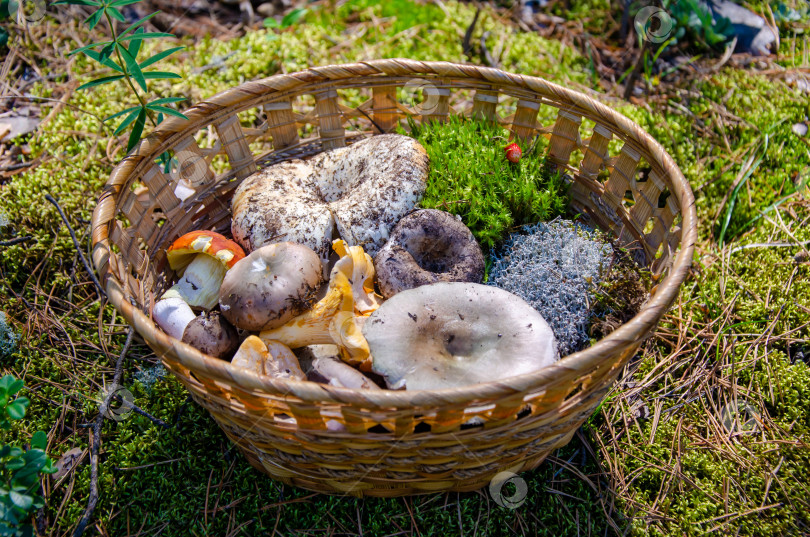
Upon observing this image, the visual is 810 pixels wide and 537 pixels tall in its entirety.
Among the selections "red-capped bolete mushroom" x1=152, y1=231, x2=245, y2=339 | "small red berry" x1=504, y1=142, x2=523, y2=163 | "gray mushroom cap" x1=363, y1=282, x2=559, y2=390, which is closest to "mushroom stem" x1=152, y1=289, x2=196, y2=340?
"red-capped bolete mushroom" x1=152, y1=231, x2=245, y2=339

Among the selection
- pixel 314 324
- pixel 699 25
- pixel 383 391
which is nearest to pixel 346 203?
pixel 314 324

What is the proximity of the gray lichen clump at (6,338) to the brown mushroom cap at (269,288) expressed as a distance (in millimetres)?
1338

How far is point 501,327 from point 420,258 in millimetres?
625

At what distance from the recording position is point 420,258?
279 cm

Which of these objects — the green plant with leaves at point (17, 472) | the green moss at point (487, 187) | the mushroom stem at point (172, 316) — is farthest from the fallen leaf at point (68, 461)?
the green moss at point (487, 187)

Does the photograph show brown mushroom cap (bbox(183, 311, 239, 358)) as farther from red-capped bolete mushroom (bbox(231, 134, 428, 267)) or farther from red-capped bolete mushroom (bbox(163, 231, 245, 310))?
red-capped bolete mushroom (bbox(231, 134, 428, 267))

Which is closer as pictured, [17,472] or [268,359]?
[17,472]

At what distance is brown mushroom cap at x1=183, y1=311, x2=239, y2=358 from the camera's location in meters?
2.43

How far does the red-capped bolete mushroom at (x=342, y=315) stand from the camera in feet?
7.58

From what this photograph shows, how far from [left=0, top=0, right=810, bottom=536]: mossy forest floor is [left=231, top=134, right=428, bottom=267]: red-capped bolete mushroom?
934 mm

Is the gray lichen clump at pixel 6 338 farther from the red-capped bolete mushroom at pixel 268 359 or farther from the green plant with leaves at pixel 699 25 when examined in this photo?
the green plant with leaves at pixel 699 25

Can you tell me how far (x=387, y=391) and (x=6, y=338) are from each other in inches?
94.8

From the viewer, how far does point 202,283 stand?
2822 mm

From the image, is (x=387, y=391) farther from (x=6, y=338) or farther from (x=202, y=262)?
(x=6, y=338)
